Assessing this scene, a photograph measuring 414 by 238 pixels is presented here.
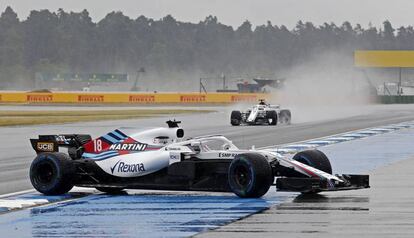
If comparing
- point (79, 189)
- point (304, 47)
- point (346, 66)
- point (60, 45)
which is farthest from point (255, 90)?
point (79, 189)

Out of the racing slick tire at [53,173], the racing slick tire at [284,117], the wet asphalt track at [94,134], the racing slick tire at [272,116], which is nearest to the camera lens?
the racing slick tire at [53,173]

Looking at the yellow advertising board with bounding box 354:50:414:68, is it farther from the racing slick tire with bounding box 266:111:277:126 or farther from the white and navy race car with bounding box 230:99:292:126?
the racing slick tire with bounding box 266:111:277:126

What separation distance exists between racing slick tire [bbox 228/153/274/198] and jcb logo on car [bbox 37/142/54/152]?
10.0 feet

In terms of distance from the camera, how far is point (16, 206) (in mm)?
13859

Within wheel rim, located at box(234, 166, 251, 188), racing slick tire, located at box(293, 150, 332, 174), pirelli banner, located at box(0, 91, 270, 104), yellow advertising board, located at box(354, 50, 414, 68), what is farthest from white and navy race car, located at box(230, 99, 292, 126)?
yellow advertising board, located at box(354, 50, 414, 68)

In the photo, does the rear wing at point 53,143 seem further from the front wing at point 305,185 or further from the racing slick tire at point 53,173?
the front wing at point 305,185

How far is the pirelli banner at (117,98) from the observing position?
280ft

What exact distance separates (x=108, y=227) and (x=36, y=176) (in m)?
3.91

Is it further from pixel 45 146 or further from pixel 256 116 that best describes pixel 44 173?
pixel 256 116

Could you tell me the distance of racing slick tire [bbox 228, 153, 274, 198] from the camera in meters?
13.9

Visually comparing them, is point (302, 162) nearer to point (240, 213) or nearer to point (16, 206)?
point (240, 213)

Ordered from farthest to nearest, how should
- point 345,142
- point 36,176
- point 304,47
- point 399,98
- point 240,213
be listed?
point 304,47, point 399,98, point 345,142, point 36,176, point 240,213

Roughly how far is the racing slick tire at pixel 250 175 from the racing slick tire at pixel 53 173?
250 centimetres

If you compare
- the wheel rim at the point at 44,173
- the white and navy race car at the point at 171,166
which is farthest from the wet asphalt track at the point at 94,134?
the white and navy race car at the point at 171,166
